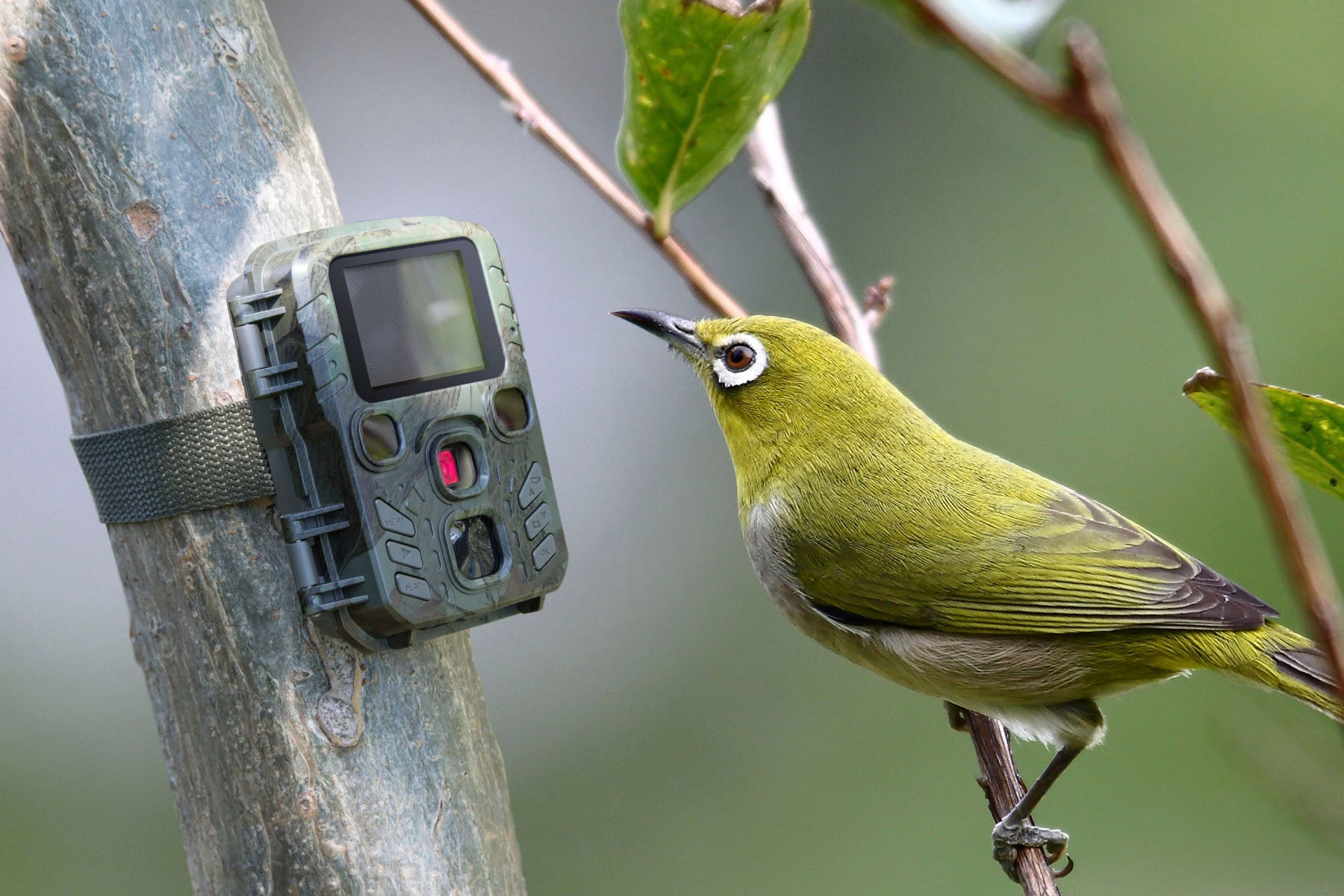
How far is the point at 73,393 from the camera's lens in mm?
1966

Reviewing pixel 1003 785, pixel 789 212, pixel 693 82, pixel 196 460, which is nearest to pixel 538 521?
pixel 196 460

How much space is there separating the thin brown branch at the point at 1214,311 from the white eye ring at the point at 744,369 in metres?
2.23

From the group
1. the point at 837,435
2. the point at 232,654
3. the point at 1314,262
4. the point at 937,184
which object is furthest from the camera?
the point at 937,184

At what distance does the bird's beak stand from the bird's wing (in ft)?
1.67

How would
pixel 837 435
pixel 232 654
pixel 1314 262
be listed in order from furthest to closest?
pixel 1314 262
pixel 837 435
pixel 232 654

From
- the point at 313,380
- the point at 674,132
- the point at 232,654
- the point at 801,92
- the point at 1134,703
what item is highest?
the point at 801,92

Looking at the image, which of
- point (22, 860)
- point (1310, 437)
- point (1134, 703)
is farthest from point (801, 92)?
point (1310, 437)

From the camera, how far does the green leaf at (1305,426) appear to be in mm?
979

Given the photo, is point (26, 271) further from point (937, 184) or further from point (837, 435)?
point (937, 184)

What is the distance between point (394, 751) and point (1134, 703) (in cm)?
516

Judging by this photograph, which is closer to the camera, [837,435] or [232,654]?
[232,654]

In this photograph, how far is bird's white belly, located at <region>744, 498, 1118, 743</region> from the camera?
7.86ft

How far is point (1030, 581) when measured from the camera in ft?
8.11

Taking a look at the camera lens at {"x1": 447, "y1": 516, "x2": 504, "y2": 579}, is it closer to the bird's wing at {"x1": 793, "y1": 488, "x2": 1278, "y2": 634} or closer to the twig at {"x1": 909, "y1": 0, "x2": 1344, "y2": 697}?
the bird's wing at {"x1": 793, "y1": 488, "x2": 1278, "y2": 634}
